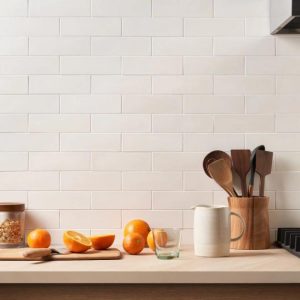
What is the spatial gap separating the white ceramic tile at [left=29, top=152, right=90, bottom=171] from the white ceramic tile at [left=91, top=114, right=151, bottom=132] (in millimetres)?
131

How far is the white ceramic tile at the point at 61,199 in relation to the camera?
8.73ft

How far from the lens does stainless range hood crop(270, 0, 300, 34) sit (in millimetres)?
2336

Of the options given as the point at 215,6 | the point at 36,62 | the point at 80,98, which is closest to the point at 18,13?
the point at 36,62

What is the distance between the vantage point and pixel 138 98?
267cm

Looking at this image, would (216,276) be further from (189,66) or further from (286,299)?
(189,66)

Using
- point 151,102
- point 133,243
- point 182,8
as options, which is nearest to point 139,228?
point 133,243

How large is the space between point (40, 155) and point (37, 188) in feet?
0.44

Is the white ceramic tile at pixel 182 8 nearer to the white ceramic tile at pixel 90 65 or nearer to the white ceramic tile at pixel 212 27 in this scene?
the white ceramic tile at pixel 212 27

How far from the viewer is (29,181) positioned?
8.73ft

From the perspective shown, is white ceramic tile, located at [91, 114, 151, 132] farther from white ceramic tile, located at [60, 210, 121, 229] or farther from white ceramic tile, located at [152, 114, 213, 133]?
white ceramic tile, located at [60, 210, 121, 229]

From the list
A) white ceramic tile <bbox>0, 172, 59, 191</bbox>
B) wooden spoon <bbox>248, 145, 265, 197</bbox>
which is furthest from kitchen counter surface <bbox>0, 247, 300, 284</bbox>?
white ceramic tile <bbox>0, 172, 59, 191</bbox>

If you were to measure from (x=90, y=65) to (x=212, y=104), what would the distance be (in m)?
0.52

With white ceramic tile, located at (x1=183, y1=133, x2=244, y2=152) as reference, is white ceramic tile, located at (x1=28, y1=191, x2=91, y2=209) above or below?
below

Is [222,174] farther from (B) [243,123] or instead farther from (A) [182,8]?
(A) [182,8]
